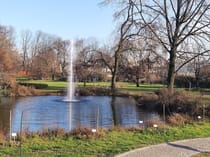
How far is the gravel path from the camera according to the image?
10766 millimetres

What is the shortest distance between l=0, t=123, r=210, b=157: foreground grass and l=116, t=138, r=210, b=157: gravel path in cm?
50

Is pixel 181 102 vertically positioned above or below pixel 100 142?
above

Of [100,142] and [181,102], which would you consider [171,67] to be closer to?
[181,102]

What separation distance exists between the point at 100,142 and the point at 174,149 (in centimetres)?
244

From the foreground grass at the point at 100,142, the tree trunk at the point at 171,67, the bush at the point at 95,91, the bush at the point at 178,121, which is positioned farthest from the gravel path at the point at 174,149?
the bush at the point at 95,91

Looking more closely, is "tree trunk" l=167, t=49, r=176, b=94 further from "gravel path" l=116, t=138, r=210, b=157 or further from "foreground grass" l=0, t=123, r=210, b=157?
"gravel path" l=116, t=138, r=210, b=157

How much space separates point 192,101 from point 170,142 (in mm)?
12712

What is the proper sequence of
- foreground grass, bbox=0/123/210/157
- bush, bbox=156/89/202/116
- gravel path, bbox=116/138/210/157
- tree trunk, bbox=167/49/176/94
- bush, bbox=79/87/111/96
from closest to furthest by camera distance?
gravel path, bbox=116/138/210/157 → foreground grass, bbox=0/123/210/157 → bush, bbox=156/89/202/116 → tree trunk, bbox=167/49/176/94 → bush, bbox=79/87/111/96

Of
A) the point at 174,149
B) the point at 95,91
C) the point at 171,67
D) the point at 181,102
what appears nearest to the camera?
the point at 174,149

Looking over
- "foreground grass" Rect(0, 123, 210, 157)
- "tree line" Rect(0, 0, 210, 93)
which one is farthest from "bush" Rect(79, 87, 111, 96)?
"foreground grass" Rect(0, 123, 210, 157)

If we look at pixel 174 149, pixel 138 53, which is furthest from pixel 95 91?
pixel 174 149

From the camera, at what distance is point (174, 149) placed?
11570 millimetres

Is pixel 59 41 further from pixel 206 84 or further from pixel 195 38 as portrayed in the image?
pixel 195 38

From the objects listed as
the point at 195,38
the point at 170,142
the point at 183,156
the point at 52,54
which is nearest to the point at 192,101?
the point at 195,38
